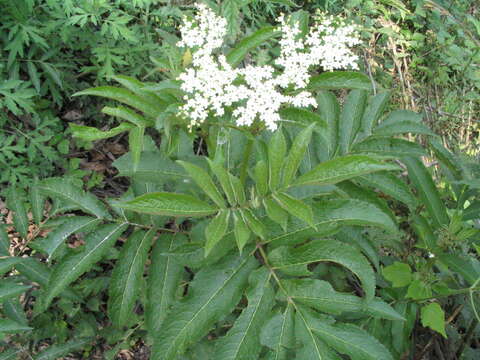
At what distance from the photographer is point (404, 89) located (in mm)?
4125

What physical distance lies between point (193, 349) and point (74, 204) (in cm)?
88

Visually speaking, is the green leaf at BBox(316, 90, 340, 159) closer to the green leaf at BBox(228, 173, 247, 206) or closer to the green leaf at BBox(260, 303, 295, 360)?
the green leaf at BBox(228, 173, 247, 206)

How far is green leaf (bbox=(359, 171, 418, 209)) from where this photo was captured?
1.93m

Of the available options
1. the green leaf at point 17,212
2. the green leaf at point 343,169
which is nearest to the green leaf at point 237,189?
the green leaf at point 343,169

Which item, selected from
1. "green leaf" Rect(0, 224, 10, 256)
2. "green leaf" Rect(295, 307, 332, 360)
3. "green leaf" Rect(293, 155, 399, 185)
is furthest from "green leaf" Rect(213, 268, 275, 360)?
"green leaf" Rect(0, 224, 10, 256)

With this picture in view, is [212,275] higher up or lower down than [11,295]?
higher up

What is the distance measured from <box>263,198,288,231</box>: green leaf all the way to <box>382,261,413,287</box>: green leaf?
92 centimetres

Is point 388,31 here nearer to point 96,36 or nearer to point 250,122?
point 96,36

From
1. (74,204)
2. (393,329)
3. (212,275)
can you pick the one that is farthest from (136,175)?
(393,329)

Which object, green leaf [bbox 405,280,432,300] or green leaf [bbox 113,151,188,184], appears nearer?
green leaf [bbox 113,151,188,184]

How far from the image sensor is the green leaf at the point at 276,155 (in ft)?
4.52

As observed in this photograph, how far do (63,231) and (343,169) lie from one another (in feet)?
3.86

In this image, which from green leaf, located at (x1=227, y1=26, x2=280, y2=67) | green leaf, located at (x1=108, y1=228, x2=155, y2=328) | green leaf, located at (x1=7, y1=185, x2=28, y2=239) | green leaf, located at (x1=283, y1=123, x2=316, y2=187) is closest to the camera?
green leaf, located at (x1=283, y1=123, x2=316, y2=187)

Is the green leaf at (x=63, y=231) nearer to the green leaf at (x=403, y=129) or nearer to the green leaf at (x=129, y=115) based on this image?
the green leaf at (x=129, y=115)
